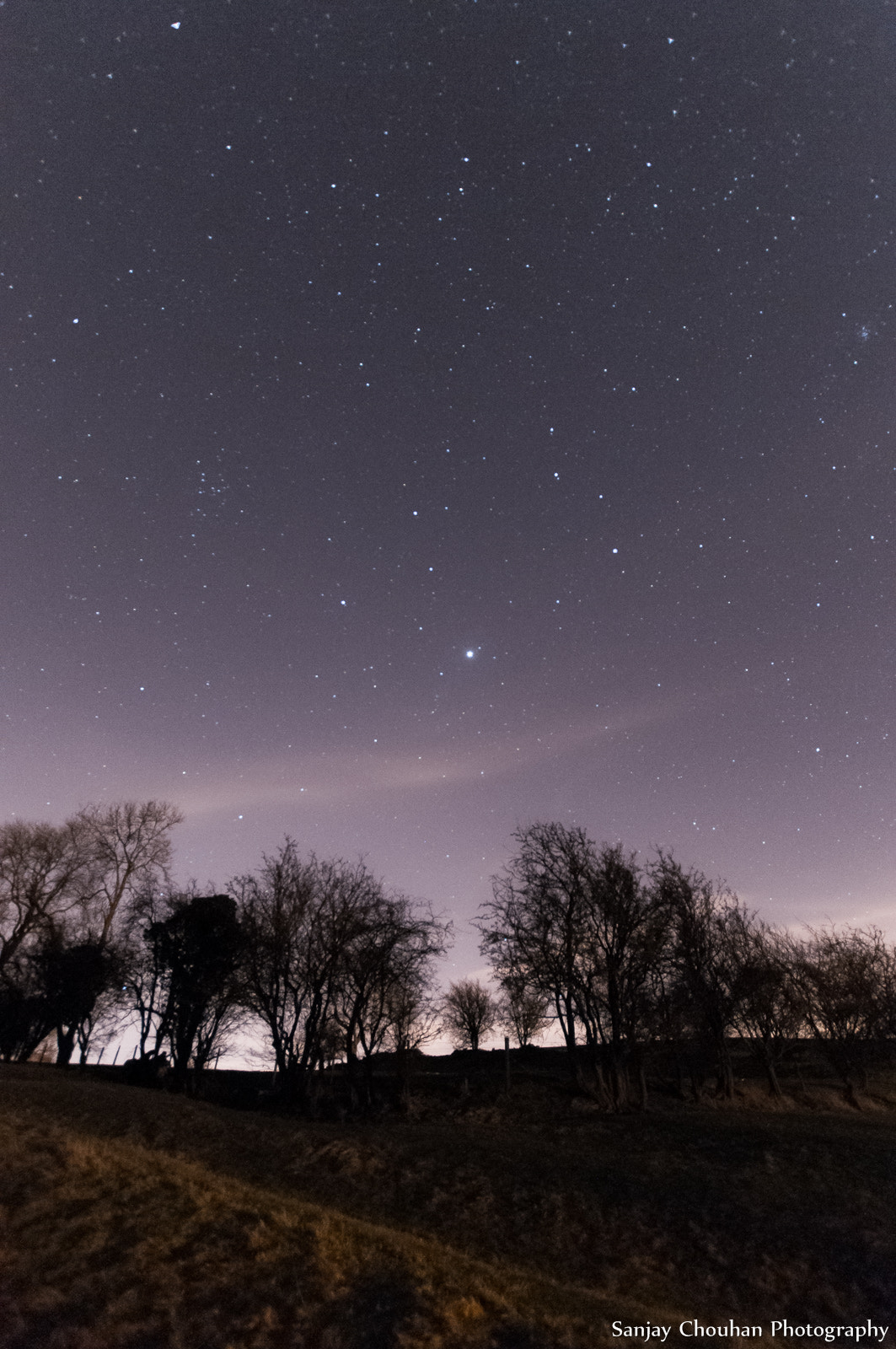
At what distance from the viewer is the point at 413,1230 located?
14430 mm

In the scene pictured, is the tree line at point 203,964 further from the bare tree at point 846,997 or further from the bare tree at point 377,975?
the bare tree at point 846,997

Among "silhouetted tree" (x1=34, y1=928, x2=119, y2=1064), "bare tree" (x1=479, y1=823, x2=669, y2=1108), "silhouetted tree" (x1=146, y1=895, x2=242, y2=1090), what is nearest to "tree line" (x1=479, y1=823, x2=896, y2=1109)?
"bare tree" (x1=479, y1=823, x2=669, y2=1108)

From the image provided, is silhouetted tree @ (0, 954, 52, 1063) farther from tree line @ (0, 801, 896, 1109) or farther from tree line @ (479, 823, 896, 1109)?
tree line @ (479, 823, 896, 1109)

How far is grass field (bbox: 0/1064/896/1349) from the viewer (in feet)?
32.1

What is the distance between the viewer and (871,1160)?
64.2ft

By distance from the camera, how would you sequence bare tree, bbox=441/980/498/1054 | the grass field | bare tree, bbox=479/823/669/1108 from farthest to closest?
bare tree, bbox=441/980/498/1054 → bare tree, bbox=479/823/669/1108 → the grass field

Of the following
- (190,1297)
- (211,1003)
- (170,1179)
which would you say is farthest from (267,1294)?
(211,1003)

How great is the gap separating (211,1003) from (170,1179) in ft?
76.2

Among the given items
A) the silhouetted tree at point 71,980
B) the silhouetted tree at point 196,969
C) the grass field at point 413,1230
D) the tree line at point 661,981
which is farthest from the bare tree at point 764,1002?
the silhouetted tree at point 71,980

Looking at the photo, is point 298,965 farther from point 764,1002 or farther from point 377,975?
point 764,1002

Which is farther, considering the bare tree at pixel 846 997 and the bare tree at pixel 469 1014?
the bare tree at pixel 469 1014

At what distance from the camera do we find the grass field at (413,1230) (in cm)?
978

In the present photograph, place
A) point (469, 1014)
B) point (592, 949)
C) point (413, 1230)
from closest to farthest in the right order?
point (413, 1230)
point (592, 949)
point (469, 1014)

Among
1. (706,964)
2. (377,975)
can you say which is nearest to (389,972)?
(377,975)
